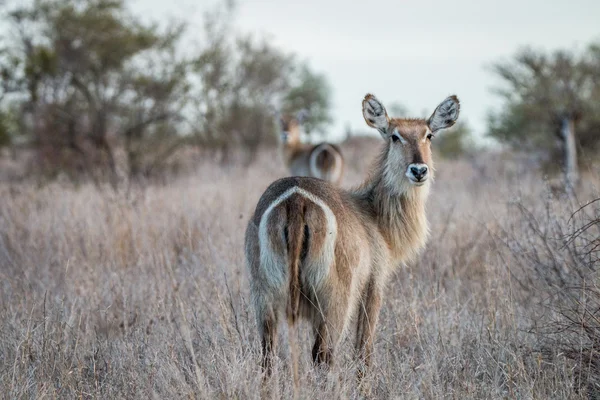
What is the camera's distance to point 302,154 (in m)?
12.1

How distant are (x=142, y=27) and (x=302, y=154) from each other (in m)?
6.41

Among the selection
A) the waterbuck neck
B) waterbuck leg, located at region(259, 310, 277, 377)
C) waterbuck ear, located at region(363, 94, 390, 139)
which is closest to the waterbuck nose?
the waterbuck neck

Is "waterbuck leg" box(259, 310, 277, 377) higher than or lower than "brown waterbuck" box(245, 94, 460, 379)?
lower

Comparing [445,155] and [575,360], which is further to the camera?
[445,155]

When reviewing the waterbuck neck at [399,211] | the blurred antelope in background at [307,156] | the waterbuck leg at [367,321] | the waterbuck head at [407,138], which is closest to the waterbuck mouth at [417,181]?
the waterbuck head at [407,138]

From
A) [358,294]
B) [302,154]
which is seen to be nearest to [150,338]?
[358,294]

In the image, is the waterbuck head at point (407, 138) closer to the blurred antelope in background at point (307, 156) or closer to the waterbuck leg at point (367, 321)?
the waterbuck leg at point (367, 321)

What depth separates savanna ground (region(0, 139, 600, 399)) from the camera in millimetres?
3297

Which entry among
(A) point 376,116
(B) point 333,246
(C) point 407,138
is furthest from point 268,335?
(A) point 376,116

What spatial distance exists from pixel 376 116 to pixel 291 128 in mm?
8869

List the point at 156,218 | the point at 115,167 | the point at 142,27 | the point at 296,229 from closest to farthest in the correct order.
→ the point at 296,229, the point at 156,218, the point at 115,167, the point at 142,27

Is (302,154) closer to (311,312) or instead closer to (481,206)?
(481,206)

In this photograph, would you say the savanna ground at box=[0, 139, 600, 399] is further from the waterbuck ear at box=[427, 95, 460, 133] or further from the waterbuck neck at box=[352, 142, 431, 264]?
the waterbuck ear at box=[427, 95, 460, 133]

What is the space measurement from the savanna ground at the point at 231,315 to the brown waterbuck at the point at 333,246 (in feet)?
0.75
